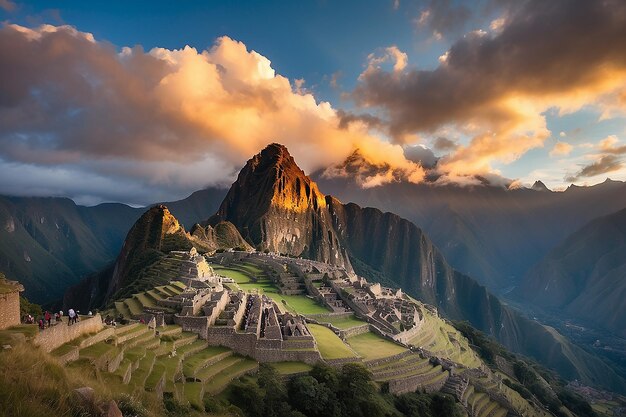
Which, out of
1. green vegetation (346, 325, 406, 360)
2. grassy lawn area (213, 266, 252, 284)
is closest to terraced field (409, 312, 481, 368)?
A: green vegetation (346, 325, 406, 360)

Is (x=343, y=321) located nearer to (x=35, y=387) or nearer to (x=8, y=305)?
(x=8, y=305)

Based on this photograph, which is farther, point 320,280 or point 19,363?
point 320,280

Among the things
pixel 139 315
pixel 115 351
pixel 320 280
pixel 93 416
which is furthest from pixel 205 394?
pixel 320 280

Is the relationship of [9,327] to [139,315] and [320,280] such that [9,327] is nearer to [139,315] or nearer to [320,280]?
[139,315]

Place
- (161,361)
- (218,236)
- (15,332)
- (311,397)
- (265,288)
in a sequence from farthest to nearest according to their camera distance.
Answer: (218,236) → (265,288) → (311,397) → (161,361) → (15,332)

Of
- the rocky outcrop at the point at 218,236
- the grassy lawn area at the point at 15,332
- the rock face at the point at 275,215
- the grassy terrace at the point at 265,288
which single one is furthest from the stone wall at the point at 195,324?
the rock face at the point at 275,215

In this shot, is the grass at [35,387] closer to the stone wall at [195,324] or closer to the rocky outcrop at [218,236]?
the stone wall at [195,324]

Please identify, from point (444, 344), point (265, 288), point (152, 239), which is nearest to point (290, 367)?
point (265, 288)

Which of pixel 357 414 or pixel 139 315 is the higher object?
pixel 139 315
